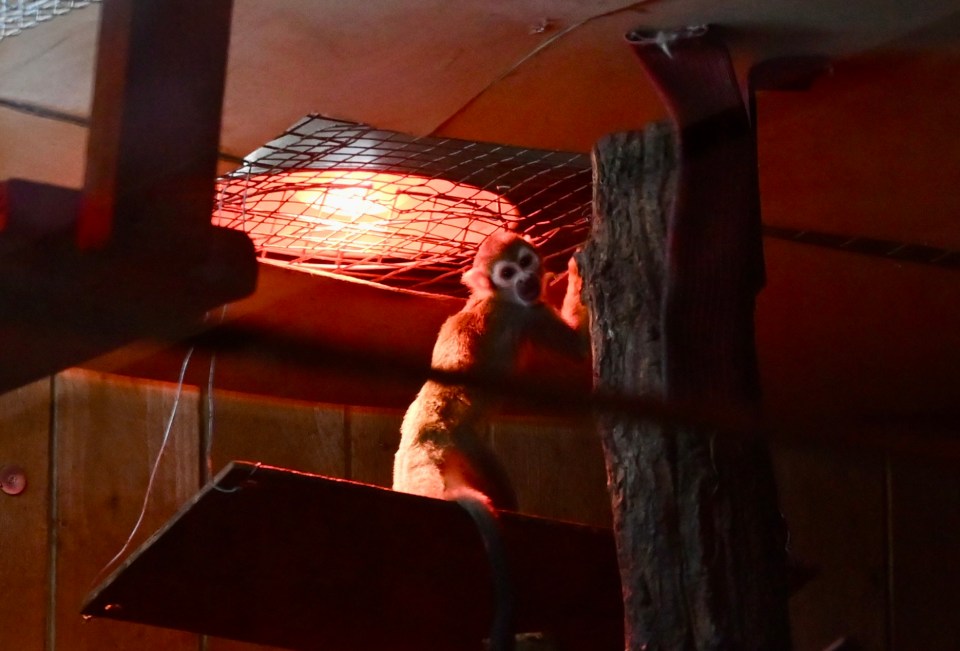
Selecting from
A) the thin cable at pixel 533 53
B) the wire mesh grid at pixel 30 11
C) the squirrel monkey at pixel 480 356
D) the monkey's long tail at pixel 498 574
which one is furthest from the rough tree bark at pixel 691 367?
the wire mesh grid at pixel 30 11

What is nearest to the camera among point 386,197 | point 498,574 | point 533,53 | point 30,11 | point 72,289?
point 72,289

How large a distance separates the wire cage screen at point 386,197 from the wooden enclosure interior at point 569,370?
70mm

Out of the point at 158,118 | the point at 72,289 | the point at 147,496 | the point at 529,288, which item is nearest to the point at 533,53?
the point at 158,118

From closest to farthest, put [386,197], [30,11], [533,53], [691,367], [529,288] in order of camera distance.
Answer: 1. [30,11]
2. [691,367]
3. [533,53]
4. [386,197]
5. [529,288]

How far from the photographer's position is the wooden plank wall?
2.77 metres

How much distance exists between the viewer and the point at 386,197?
2.34m

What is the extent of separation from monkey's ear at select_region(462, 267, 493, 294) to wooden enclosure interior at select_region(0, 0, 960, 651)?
0.44 feet

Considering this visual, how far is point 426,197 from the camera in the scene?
232 cm

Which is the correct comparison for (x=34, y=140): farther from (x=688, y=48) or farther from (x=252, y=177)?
(x=688, y=48)

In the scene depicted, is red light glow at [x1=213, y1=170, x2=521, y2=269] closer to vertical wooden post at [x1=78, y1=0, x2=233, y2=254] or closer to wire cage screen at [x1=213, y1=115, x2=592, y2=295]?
wire cage screen at [x1=213, y1=115, x2=592, y2=295]

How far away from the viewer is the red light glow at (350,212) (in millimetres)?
2193

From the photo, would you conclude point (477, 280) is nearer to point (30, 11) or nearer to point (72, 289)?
point (30, 11)

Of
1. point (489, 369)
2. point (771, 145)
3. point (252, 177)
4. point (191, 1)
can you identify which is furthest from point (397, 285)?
point (191, 1)

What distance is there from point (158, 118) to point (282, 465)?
2.41 metres
